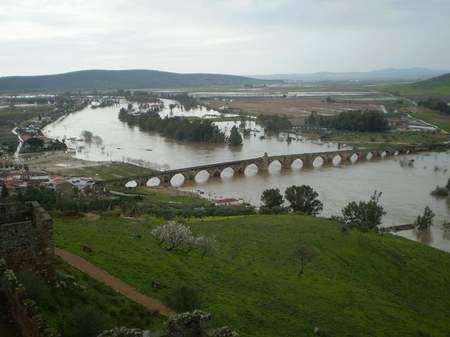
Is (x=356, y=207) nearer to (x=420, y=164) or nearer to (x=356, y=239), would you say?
(x=356, y=239)

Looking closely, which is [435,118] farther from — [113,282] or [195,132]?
[113,282]

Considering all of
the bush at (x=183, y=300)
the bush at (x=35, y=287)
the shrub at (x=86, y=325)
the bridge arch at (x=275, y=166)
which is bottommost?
the bridge arch at (x=275, y=166)

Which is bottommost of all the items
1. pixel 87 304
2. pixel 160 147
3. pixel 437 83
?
pixel 160 147

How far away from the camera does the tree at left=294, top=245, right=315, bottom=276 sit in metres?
20.0

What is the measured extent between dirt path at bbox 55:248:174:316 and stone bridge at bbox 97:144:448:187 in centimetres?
3088

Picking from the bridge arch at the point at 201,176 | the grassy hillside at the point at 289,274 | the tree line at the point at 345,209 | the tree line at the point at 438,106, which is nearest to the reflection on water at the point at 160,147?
the bridge arch at the point at 201,176

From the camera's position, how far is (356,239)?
25.2 metres

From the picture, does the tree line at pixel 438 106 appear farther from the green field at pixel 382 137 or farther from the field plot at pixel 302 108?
the green field at pixel 382 137

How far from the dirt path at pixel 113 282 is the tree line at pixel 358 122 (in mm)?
81959

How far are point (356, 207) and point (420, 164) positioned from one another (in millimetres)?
33112

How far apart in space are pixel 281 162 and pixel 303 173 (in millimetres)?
4868

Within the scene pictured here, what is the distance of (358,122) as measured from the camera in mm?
90438

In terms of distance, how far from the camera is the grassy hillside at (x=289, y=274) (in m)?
13.5

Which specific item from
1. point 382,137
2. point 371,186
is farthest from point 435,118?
point 371,186
